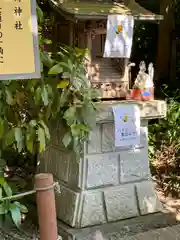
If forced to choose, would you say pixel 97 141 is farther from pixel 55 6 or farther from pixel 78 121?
pixel 55 6

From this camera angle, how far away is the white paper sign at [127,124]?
3.34 metres

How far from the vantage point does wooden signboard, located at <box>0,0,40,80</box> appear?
213 centimetres

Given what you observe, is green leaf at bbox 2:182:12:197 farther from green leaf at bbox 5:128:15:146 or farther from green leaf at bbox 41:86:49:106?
green leaf at bbox 41:86:49:106

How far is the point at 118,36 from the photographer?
3281 mm

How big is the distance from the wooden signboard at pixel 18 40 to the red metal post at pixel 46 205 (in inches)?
21.8

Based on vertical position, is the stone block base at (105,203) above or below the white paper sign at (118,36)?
below

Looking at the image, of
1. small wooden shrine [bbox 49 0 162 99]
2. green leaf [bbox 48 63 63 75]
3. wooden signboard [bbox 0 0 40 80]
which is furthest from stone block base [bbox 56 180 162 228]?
wooden signboard [bbox 0 0 40 80]

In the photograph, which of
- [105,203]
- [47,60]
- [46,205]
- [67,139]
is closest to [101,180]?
[105,203]

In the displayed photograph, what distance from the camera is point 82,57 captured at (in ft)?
9.71

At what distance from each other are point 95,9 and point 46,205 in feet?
6.02

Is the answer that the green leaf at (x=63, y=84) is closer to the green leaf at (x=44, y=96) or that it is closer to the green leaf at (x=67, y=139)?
the green leaf at (x=44, y=96)

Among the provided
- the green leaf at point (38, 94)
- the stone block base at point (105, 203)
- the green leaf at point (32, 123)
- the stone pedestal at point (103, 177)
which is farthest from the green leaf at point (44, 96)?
the stone block base at point (105, 203)

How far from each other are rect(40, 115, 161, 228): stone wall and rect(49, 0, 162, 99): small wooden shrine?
1.17 ft

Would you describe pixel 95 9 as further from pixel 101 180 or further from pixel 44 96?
pixel 101 180
